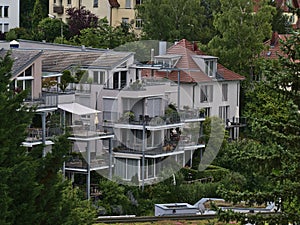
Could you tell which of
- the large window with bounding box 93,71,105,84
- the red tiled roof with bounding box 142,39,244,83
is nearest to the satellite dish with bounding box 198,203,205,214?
the large window with bounding box 93,71,105,84

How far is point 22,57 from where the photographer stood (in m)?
35.0

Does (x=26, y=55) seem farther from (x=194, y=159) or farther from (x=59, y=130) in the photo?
(x=194, y=159)

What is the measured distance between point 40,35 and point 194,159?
75.5ft

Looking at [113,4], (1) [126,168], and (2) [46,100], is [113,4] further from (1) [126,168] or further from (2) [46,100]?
(2) [46,100]

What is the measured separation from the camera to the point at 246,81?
48.7 metres

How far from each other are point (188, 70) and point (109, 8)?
2172 centimetres

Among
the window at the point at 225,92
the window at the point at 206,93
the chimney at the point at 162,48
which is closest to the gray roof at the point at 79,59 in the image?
the window at the point at 206,93

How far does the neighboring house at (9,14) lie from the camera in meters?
67.0

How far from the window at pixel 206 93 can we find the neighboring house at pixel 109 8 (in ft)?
64.8

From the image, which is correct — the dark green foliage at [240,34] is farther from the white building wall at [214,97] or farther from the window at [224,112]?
the window at [224,112]

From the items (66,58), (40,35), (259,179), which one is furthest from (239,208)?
(40,35)

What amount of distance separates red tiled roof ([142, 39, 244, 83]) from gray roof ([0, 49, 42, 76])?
301 inches

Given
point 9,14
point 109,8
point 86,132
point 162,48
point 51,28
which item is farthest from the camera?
point 9,14

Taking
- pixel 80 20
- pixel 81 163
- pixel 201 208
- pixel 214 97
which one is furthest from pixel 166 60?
pixel 80 20
